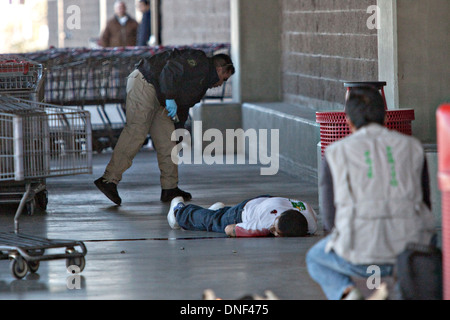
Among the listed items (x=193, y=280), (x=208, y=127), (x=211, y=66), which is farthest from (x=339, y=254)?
(x=208, y=127)

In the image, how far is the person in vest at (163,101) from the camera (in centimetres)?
895

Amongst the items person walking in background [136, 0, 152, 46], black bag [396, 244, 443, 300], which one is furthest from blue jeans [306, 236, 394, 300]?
person walking in background [136, 0, 152, 46]

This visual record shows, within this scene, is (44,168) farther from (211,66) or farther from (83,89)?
(83,89)

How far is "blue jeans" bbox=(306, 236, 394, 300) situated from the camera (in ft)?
15.7

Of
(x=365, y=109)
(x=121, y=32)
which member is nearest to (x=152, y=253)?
(x=365, y=109)

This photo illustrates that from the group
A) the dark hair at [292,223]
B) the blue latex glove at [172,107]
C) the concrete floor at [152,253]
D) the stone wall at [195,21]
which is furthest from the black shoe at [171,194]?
the stone wall at [195,21]

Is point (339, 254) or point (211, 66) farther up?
point (211, 66)

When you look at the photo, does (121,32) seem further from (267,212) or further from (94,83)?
(267,212)

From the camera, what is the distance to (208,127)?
14203 mm

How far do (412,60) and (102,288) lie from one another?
3.83 metres

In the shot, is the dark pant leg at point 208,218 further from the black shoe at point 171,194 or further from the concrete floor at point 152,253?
the black shoe at point 171,194

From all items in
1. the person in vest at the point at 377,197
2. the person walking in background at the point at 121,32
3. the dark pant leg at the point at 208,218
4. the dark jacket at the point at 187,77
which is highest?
the person walking in background at the point at 121,32

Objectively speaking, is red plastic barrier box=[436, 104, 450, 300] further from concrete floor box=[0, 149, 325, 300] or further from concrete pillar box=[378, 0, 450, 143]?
concrete pillar box=[378, 0, 450, 143]

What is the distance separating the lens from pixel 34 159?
6.52 m
